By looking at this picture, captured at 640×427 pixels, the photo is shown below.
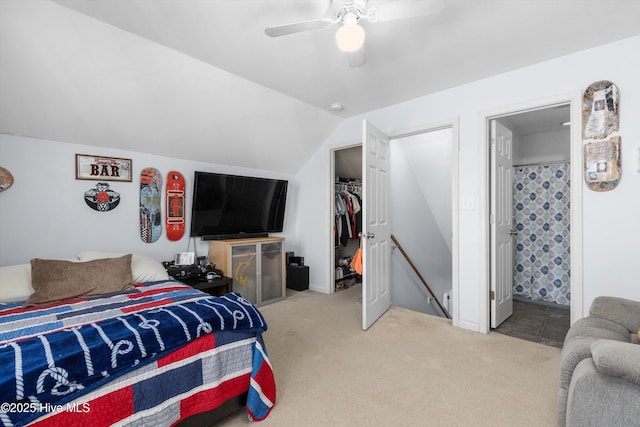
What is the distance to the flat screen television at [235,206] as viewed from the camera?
348 cm

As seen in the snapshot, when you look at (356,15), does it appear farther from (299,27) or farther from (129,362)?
(129,362)

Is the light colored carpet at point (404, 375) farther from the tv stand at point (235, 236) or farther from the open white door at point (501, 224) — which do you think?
the tv stand at point (235, 236)

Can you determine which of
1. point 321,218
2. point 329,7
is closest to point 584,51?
point 329,7

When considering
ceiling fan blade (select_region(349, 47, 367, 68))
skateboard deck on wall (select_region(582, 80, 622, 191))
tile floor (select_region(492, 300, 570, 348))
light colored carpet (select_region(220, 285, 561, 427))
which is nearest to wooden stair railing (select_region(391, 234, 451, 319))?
tile floor (select_region(492, 300, 570, 348))

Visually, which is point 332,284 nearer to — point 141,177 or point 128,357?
point 141,177

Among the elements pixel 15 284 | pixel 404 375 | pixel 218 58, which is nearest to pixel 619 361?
pixel 404 375

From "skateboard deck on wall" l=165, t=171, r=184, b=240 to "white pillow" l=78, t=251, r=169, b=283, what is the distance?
69cm

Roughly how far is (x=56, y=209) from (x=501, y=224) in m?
4.21

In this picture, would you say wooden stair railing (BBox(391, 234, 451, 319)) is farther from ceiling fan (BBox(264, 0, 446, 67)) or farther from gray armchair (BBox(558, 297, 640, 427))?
ceiling fan (BBox(264, 0, 446, 67))

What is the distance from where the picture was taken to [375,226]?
308 cm

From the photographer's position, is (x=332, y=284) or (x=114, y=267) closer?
(x=114, y=267)

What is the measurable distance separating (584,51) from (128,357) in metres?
3.61

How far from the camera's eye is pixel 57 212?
268 cm

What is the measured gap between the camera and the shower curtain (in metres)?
3.84
